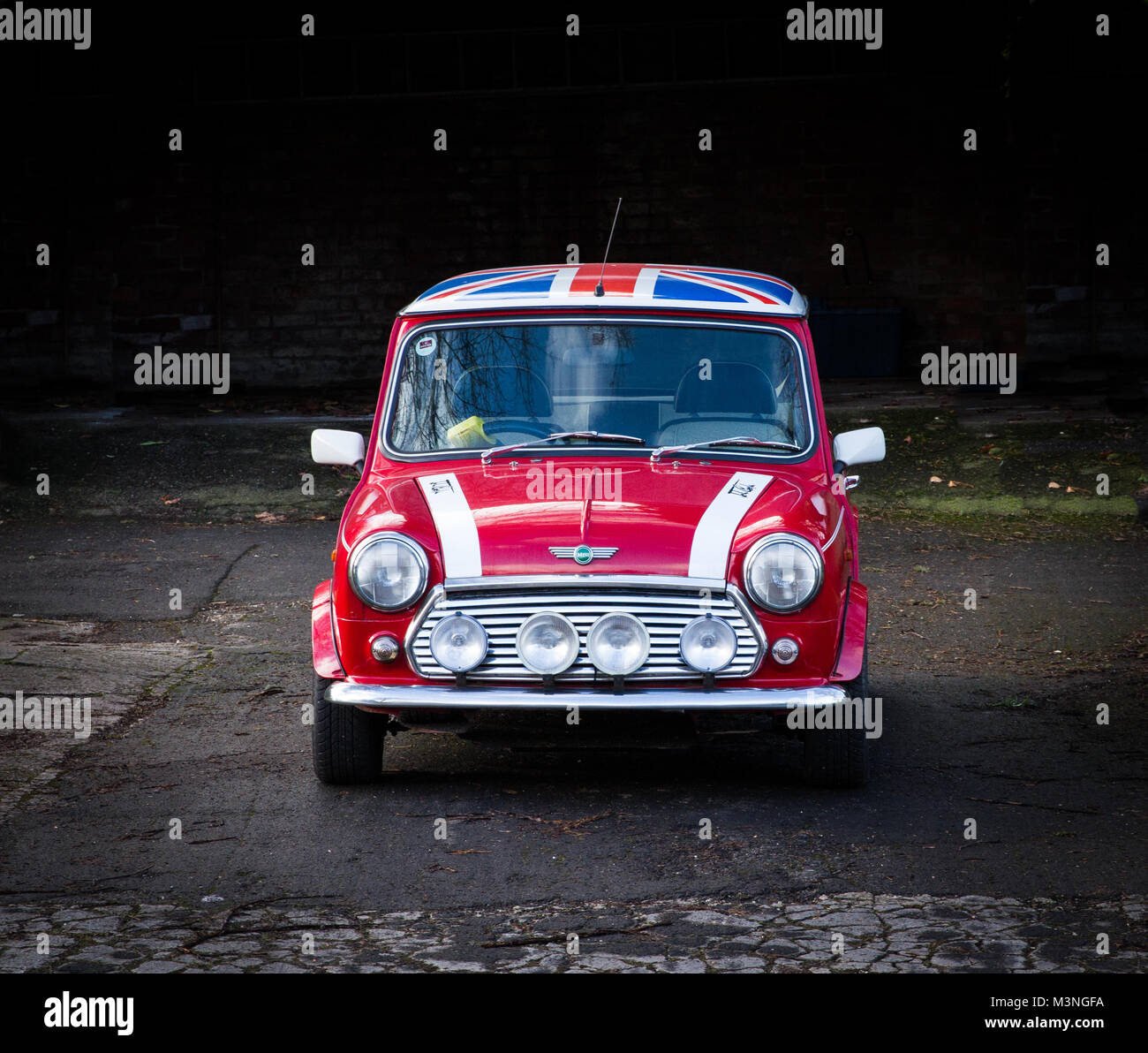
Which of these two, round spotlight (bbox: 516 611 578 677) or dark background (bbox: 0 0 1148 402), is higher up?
dark background (bbox: 0 0 1148 402)

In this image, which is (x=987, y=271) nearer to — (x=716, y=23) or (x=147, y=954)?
(x=716, y=23)

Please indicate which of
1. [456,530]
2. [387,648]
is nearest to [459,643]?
[387,648]

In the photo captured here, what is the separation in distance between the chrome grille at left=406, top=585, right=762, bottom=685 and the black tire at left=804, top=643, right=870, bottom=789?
1.43 feet

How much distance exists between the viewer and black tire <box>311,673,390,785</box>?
202 inches

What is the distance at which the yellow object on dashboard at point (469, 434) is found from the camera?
560cm

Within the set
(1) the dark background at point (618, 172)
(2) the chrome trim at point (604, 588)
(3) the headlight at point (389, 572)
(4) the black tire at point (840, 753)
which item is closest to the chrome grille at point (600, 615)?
(2) the chrome trim at point (604, 588)

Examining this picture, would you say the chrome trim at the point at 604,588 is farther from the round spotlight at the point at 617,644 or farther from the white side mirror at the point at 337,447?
the white side mirror at the point at 337,447

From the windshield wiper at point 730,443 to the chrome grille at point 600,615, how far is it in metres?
0.82

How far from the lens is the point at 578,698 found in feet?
15.5

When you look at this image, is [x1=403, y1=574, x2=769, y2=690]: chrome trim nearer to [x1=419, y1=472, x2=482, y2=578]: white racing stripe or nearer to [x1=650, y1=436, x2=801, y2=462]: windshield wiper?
[x1=419, y1=472, x2=482, y2=578]: white racing stripe

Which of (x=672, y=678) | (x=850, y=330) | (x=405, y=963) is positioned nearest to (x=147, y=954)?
(x=405, y=963)

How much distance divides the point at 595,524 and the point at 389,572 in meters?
0.69

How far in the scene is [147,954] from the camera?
379cm

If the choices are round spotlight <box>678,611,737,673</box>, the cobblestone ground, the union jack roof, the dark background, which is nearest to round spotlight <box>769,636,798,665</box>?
round spotlight <box>678,611,737,673</box>
